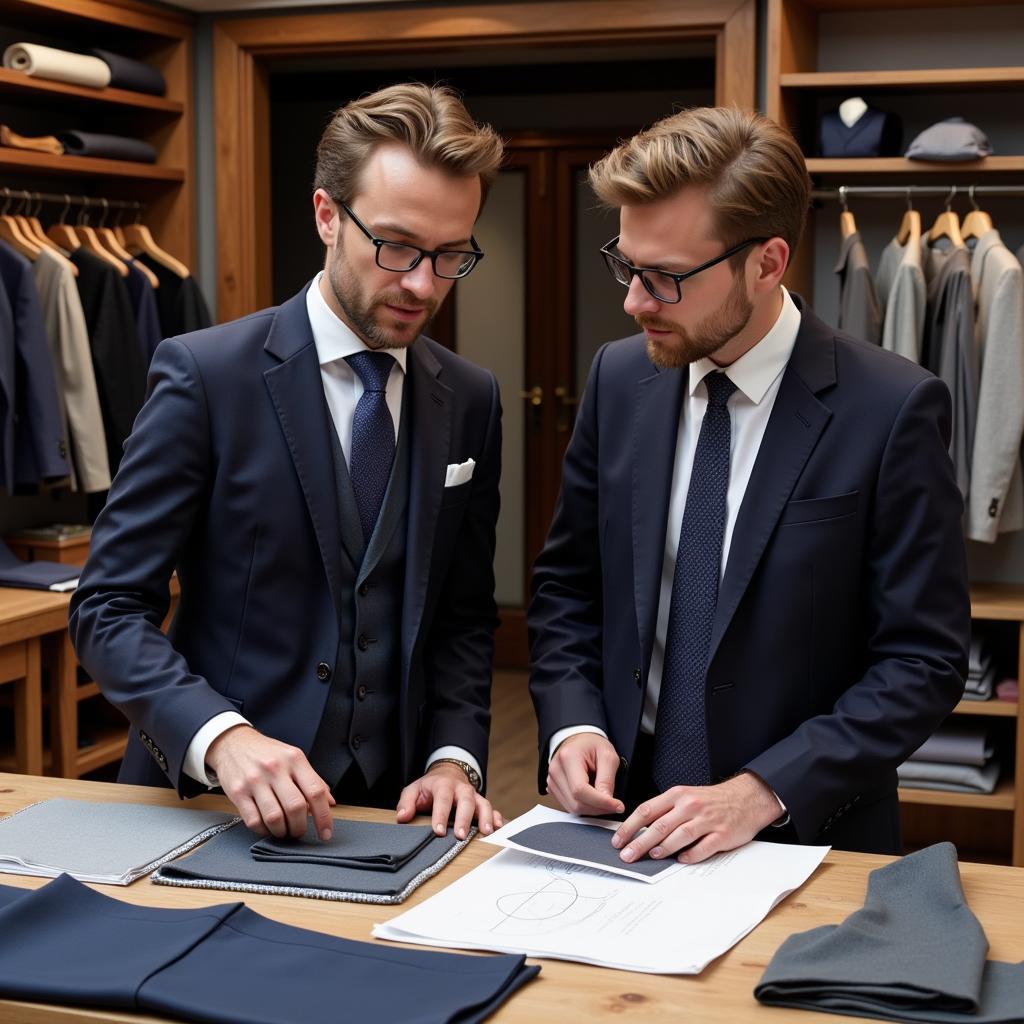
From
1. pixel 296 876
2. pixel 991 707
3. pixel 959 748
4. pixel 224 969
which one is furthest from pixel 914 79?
pixel 224 969

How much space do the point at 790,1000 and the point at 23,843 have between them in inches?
35.3

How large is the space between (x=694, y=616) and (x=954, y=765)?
248cm

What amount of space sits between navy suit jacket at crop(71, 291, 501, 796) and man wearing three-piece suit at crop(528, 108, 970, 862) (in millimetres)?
276

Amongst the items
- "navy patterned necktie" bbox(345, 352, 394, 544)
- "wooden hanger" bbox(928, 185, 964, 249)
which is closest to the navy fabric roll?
"wooden hanger" bbox(928, 185, 964, 249)

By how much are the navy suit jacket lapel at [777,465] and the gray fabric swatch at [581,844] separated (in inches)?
12.5

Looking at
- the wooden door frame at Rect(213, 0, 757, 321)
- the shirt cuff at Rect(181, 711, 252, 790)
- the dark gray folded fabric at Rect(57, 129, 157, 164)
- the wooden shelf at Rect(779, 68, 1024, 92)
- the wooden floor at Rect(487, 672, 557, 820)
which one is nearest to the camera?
the shirt cuff at Rect(181, 711, 252, 790)

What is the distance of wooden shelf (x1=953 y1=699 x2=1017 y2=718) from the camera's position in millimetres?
3975

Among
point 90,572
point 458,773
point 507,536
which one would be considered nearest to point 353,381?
point 90,572

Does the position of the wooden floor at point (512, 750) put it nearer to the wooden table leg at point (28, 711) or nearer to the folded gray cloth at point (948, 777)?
the folded gray cloth at point (948, 777)

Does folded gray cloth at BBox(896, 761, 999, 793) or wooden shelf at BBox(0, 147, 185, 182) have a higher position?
wooden shelf at BBox(0, 147, 185, 182)

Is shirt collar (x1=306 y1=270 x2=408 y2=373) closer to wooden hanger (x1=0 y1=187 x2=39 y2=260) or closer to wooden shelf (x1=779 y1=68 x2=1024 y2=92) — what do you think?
wooden shelf (x1=779 y1=68 x2=1024 y2=92)

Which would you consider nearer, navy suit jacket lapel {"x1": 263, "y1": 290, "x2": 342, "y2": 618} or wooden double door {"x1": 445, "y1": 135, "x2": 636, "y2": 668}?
navy suit jacket lapel {"x1": 263, "y1": 290, "x2": 342, "y2": 618}

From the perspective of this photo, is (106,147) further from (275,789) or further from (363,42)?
(275,789)

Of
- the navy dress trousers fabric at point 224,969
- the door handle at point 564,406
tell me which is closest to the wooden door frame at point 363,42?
the door handle at point 564,406
